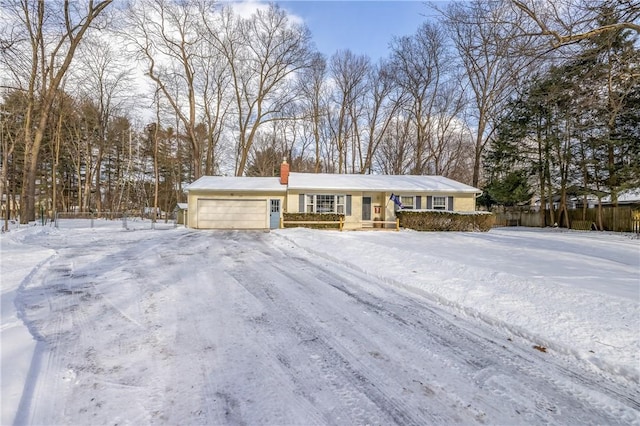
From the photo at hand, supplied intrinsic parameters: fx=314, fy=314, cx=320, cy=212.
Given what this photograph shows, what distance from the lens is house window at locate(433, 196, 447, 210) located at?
1809 centimetres

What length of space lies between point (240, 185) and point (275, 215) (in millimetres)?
2677

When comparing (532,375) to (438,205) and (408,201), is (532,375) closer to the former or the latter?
(408,201)

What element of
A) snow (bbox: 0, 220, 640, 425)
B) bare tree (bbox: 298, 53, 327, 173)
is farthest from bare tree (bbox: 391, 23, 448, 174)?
snow (bbox: 0, 220, 640, 425)

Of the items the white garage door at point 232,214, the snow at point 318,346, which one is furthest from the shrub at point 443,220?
the snow at point 318,346

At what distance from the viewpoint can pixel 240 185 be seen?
17.8 metres

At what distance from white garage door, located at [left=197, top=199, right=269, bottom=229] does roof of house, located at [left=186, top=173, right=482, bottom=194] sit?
808mm

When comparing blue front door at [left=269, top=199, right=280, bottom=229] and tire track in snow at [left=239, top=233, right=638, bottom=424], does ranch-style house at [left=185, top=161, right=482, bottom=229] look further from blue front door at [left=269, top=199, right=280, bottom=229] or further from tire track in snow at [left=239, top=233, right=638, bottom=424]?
tire track in snow at [left=239, top=233, right=638, bottom=424]

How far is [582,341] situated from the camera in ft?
10.3

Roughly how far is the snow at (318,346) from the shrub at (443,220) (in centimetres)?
1014

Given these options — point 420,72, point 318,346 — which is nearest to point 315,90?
point 420,72

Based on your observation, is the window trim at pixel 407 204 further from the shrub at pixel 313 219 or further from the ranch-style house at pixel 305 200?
the shrub at pixel 313 219

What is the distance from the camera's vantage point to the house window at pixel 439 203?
59.4ft

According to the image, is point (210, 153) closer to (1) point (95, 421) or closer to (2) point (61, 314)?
(2) point (61, 314)

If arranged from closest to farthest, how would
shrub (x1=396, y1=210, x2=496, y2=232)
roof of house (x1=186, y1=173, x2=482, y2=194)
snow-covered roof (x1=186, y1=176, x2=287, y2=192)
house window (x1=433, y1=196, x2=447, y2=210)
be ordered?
shrub (x1=396, y1=210, x2=496, y2=232)
snow-covered roof (x1=186, y1=176, x2=287, y2=192)
roof of house (x1=186, y1=173, x2=482, y2=194)
house window (x1=433, y1=196, x2=447, y2=210)
